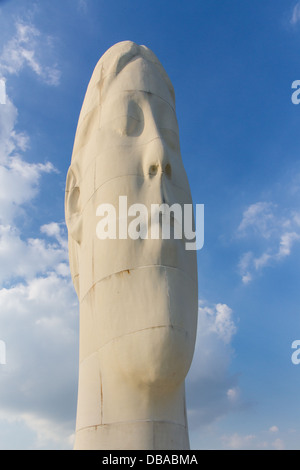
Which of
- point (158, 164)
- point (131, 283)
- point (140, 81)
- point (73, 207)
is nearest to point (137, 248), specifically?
point (131, 283)

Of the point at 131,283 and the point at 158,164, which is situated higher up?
the point at 158,164

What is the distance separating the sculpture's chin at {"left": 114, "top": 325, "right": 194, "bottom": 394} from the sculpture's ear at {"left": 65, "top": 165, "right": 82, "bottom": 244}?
212cm

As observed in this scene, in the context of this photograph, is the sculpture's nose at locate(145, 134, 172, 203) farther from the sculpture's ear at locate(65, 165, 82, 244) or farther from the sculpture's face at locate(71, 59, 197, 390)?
the sculpture's ear at locate(65, 165, 82, 244)

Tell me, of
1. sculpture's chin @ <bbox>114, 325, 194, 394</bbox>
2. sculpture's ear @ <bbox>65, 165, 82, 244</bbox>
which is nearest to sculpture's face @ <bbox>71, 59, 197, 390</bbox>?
sculpture's chin @ <bbox>114, 325, 194, 394</bbox>

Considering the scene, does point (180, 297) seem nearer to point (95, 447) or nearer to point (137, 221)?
point (137, 221)

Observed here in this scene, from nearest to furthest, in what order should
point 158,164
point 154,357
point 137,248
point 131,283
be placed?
point 154,357, point 131,283, point 137,248, point 158,164

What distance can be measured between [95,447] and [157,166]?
3750 millimetres

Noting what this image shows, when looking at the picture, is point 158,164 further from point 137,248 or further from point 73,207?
point 73,207

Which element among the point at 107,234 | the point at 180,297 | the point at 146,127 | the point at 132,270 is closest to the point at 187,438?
the point at 180,297

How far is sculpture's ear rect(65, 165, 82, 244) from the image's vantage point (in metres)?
7.34

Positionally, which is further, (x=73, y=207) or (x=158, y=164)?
(x=73, y=207)

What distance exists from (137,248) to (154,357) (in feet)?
4.66

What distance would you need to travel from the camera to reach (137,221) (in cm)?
641

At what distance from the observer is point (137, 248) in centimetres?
624
